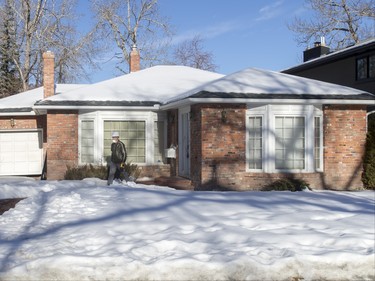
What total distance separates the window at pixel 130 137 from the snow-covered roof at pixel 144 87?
0.90 m

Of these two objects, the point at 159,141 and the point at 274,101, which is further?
the point at 159,141

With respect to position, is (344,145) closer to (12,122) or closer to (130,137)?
(130,137)

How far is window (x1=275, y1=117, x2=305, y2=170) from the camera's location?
14.2m

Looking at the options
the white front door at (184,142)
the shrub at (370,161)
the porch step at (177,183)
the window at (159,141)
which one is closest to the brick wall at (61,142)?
the window at (159,141)

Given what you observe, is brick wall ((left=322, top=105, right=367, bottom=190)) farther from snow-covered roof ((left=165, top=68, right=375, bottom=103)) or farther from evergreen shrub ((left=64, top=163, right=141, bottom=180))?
evergreen shrub ((left=64, top=163, right=141, bottom=180))

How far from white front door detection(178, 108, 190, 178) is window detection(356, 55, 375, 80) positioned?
10.0m

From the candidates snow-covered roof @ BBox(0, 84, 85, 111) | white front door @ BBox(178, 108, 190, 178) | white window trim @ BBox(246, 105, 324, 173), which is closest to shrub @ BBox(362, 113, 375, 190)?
white window trim @ BBox(246, 105, 324, 173)

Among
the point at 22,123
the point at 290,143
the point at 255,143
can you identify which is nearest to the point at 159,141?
the point at 255,143

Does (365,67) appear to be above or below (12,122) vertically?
above

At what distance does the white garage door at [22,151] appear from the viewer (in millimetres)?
20484

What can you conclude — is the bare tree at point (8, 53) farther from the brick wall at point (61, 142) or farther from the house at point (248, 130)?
the house at point (248, 130)

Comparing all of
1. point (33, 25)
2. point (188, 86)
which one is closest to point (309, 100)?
point (188, 86)

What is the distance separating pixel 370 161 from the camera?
1455 centimetres

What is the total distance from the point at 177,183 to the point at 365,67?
11.9m
